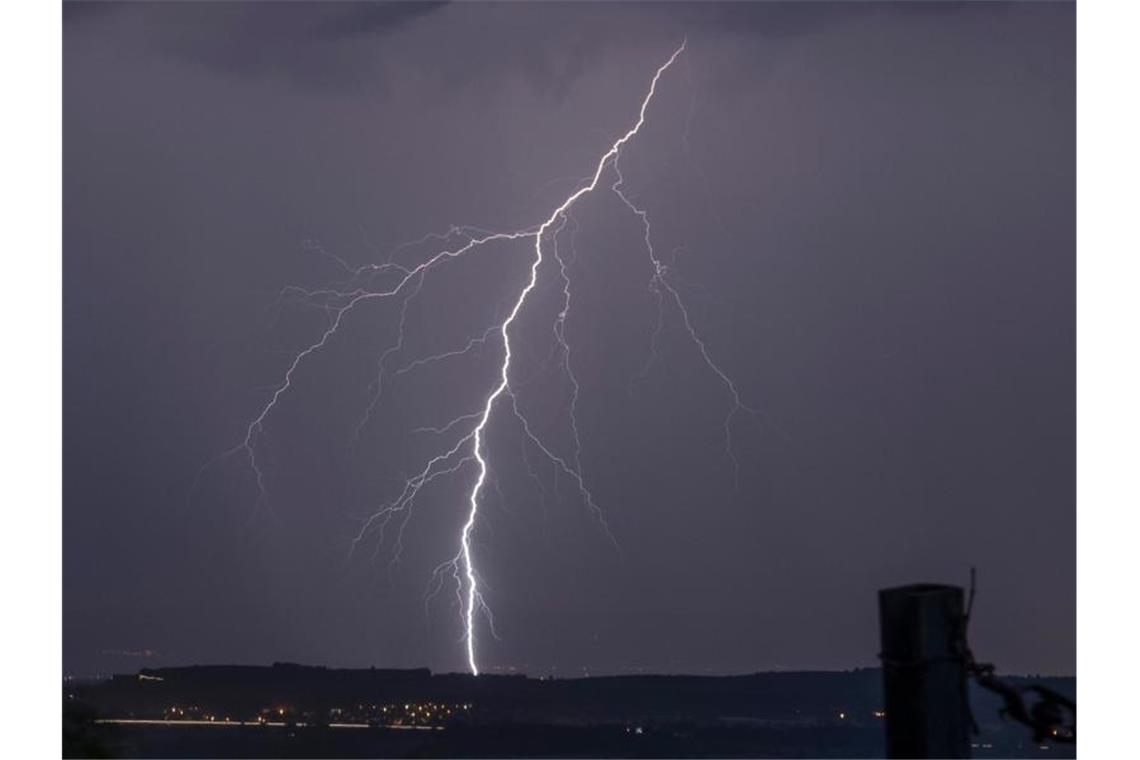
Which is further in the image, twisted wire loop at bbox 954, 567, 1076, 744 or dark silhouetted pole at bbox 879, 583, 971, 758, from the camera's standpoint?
twisted wire loop at bbox 954, 567, 1076, 744

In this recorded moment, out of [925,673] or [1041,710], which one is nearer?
[925,673]

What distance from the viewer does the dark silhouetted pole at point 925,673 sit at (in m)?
2.51

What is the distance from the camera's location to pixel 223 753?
18078mm

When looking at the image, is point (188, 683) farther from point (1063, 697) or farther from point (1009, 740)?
point (1063, 697)

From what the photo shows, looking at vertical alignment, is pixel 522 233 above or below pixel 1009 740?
above

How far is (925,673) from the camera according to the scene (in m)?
2.53

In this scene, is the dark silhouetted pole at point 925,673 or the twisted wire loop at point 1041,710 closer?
the dark silhouetted pole at point 925,673

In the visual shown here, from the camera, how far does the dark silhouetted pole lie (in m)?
2.51
